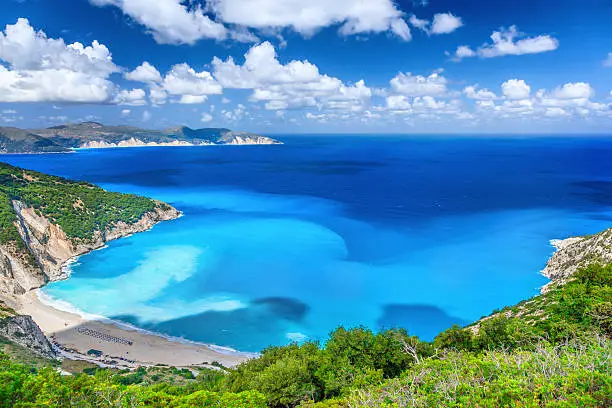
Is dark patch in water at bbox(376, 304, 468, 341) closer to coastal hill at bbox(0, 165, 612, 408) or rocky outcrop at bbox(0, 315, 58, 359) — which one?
coastal hill at bbox(0, 165, 612, 408)

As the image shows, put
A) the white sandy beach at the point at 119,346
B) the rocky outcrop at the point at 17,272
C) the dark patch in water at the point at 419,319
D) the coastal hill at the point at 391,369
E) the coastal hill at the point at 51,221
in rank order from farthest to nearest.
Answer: the coastal hill at the point at 51,221
the rocky outcrop at the point at 17,272
the dark patch in water at the point at 419,319
the white sandy beach at the point at 119,346
the coastal hill at the point at 391,369

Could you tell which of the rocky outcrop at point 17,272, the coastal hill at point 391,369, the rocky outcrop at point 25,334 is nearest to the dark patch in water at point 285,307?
the coastal hill at point 391,369

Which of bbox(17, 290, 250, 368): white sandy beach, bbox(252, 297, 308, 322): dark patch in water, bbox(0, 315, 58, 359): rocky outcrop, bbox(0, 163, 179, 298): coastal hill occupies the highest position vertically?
bbox(0, 163, 179, 298): coastal hill

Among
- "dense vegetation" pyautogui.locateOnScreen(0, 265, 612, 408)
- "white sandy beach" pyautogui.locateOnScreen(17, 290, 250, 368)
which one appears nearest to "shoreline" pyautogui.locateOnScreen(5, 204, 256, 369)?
"white sandy beach" pyautogui.locateOnScreen(17, 290, 250, 368)

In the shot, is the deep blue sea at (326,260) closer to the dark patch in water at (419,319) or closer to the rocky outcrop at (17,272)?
the dark patch in water at (419,319)

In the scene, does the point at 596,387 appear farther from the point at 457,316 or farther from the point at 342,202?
the point at 342,202

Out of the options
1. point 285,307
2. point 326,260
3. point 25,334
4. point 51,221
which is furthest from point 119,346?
point 51,221
